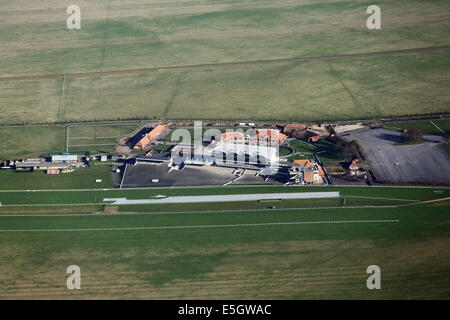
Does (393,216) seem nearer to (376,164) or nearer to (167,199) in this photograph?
(376,164)

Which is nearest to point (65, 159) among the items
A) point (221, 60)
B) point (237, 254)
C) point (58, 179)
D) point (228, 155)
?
point (58, 179)

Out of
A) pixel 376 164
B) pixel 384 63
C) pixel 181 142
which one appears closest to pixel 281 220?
pixel 376 164

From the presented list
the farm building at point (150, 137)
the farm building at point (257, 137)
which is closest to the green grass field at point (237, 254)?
the farm building at point (257, 137)

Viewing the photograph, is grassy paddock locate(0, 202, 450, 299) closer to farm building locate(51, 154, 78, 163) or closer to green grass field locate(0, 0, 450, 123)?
farm building locate(51, 154, 78, 163)

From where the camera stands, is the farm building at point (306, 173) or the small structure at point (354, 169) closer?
the farm building at point (306, 173)

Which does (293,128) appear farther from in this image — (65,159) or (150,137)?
(65,159)

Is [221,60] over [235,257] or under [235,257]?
over

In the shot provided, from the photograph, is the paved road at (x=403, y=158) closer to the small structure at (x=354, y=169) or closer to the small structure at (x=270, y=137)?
the small structure at (x=354, y=169)
